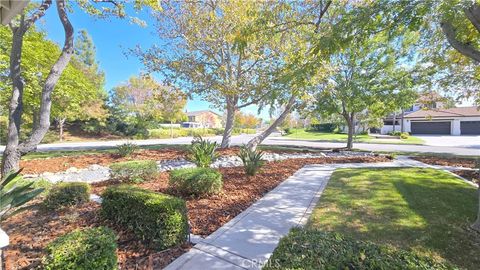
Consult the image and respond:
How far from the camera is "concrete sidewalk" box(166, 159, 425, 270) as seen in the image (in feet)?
9.63

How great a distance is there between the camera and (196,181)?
4.98 m

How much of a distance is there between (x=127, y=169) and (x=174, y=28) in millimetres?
8346

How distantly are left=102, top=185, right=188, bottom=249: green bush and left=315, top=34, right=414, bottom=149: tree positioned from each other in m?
10.7

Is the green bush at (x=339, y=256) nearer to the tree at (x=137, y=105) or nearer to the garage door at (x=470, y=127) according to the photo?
the tree at (x=137, y=105)


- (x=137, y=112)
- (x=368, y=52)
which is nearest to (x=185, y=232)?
(x=368, y=52)

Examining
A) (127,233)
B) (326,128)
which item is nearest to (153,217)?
(127,233)

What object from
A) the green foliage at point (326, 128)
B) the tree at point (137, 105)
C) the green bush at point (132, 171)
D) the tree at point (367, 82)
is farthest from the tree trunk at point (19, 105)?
the green foliage at point (326, 128)

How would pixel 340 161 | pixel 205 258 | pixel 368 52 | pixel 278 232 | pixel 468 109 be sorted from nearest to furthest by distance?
1. pixel 205 258
2. pixel 278 232
3. pixel 340 161
4. pixel 368 52
5. pixel 468 109

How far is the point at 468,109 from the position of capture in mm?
38531

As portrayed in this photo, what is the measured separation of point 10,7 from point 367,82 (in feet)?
45.6

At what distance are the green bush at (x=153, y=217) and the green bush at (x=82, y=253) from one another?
783mm

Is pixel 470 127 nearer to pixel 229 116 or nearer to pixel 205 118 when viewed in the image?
pixel 229 116

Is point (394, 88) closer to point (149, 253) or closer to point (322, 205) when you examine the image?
point (322, 205)

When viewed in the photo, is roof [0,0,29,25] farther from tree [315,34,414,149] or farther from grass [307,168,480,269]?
tree [315,34,414,149]
